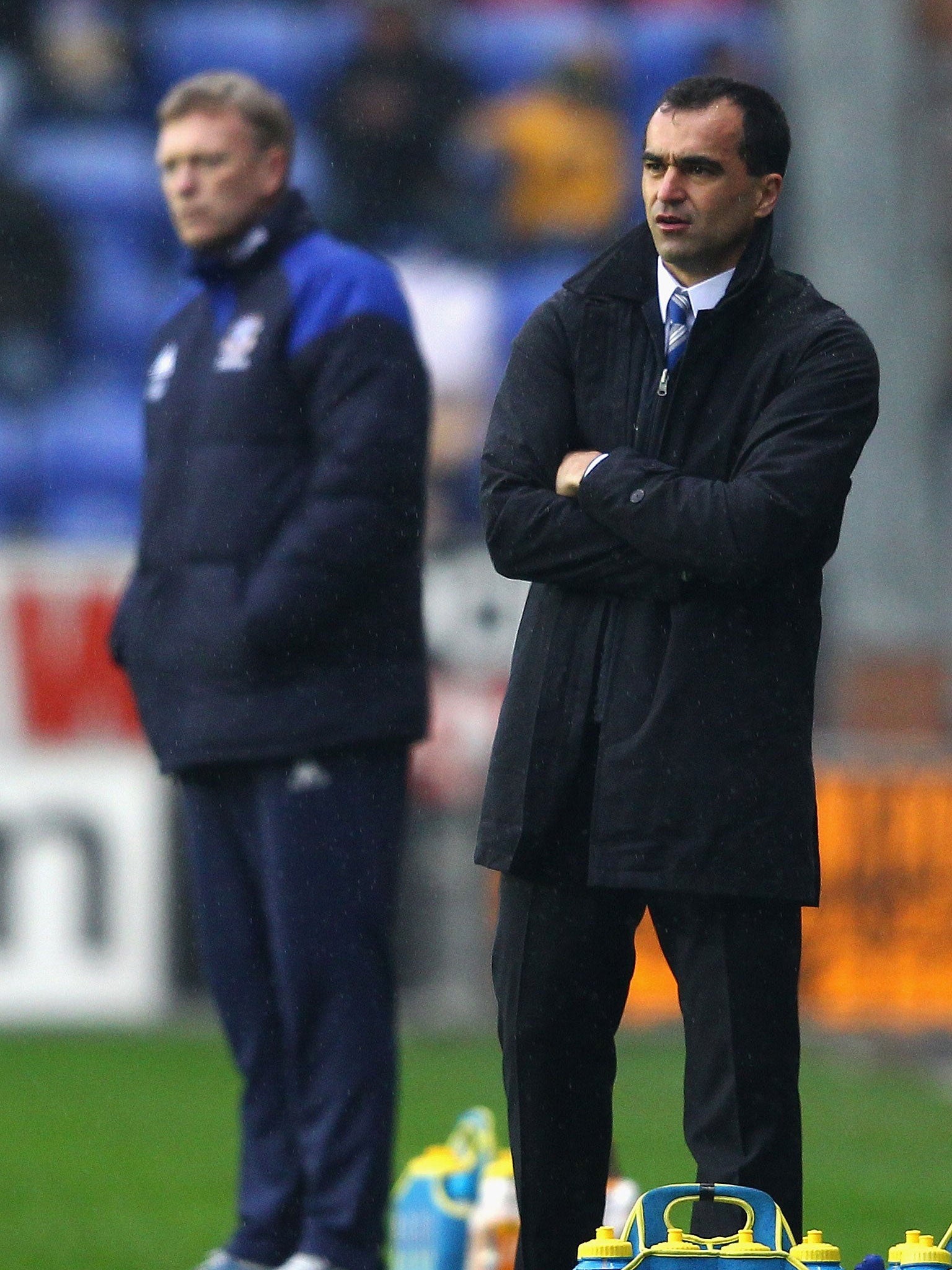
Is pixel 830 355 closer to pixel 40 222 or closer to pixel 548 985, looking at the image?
Result: pixel 548 985

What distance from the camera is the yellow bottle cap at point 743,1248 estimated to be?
11.0 feet

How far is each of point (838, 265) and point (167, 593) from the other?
7.89m

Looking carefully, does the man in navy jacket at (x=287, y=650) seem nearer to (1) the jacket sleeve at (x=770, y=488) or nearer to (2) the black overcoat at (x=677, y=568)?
(2) the black overcoat at (x=677, y=568)

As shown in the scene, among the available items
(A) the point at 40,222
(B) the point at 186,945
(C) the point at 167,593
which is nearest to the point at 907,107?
(A) the point at 40,222

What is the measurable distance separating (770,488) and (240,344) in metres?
1.66

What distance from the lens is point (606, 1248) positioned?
3.31 meters

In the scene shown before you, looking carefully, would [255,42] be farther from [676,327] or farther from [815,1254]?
[815,1254]

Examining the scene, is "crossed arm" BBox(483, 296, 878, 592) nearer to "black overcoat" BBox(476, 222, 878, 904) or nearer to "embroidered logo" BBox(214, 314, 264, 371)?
"black overcoat" BBox(476, 222, 878, 904)

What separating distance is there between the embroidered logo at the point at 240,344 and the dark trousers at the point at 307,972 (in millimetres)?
781

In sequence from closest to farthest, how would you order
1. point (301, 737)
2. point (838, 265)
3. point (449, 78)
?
point (301, 737) → point (838, 265) → point (449, 78)

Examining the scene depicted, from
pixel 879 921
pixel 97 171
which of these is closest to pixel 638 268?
pixel 879 921

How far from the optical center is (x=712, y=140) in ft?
12.3

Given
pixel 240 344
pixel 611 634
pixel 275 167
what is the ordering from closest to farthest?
1. pixel 611 634
2. pixel 240 344
3. pixel 275 167

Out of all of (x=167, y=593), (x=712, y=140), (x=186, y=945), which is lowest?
(x=186, y=945)
